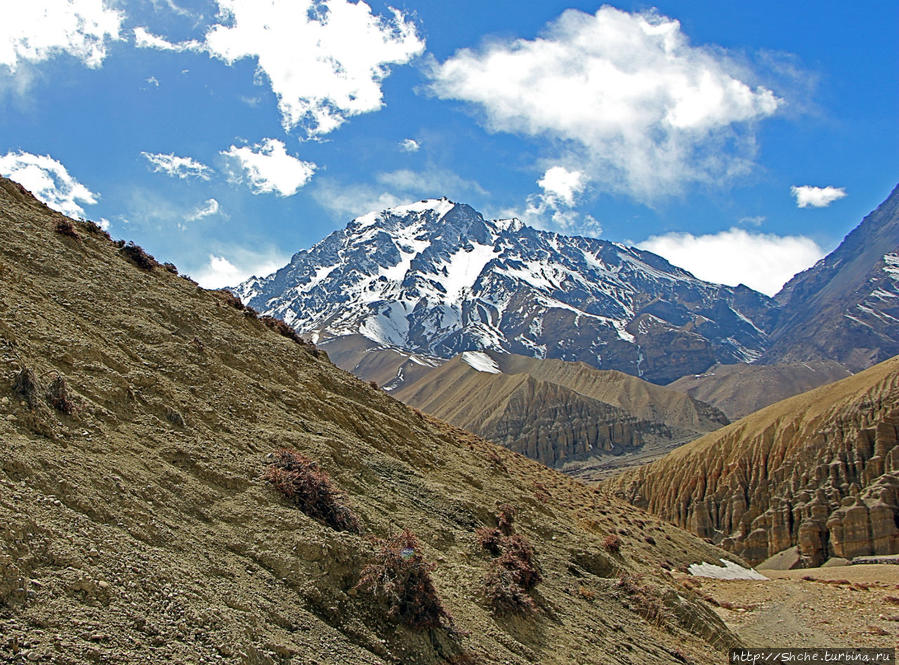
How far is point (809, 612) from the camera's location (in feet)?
75.9

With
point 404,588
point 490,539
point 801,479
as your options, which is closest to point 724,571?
point 490,539

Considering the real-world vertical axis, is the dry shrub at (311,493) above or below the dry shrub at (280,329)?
below

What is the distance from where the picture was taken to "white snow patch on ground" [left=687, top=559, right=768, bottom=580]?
34.2 meters

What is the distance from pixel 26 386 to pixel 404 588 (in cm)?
664

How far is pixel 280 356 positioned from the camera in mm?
19516

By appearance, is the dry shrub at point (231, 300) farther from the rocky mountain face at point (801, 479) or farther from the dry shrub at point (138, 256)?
the rocky mountain face at point (801, 479)

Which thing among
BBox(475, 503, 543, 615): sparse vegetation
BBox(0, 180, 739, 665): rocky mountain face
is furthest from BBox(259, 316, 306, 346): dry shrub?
BBox(475, 503, 543, 615): sparse vegetation

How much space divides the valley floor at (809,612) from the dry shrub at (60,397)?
61.7ft

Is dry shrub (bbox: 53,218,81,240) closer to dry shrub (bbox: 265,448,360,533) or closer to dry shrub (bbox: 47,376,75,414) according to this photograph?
dry shrub (bbox: 47,376,75,414)

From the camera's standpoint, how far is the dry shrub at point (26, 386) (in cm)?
916

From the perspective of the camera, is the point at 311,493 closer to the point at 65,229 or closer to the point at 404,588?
the point at 404,588

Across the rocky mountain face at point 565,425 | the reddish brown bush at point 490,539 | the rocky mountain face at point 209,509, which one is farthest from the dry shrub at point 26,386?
the rocky mountain face at point 565,425

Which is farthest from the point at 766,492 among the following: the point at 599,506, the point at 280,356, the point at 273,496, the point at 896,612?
the point at 273,496

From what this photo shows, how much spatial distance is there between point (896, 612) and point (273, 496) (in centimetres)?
2533
